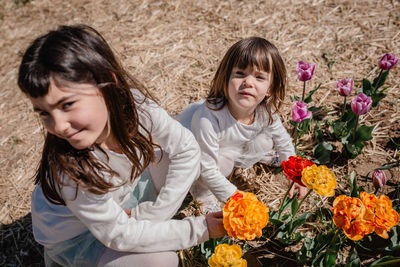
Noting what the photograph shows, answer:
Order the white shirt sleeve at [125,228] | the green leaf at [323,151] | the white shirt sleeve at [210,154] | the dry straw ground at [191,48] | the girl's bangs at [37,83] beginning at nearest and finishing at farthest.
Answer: the girl's bangs at [37,83]
the white shirt sleeve at [125,228]
the white shirt sleeve at [210,154]
the green leaf at [323,151]
the dry straw ground at [191,48]

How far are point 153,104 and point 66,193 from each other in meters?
0.65

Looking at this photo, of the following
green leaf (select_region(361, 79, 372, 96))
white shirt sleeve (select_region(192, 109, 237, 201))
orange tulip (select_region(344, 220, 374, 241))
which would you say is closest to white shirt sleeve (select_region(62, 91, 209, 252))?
white shirt sleeve (select_region(192, 109, 237, 201))

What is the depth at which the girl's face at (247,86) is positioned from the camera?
1.80 m

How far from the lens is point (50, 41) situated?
1.20 m

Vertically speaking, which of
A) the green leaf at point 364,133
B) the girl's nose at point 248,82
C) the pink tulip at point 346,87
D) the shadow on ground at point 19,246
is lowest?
the shadow on ground at point 19,246

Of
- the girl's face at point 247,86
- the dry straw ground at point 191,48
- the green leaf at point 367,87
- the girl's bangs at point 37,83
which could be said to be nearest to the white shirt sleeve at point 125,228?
the girl's bangs at point 37,83

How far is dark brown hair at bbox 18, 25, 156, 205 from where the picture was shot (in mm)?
1165

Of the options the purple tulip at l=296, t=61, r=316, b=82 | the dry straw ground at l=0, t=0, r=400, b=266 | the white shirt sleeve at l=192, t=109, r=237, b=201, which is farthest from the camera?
the dry straw ground at l=0, t=0, r=400, b=266

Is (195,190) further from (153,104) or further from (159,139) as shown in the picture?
(153,104)

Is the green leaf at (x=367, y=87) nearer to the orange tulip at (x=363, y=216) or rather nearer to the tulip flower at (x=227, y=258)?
the orange tulip at (x=363, y=216)

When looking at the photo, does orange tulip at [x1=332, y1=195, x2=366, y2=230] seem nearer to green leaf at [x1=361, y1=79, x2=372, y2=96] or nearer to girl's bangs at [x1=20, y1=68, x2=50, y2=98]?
girl's bangs at [x1=20, y1=68, x2=50, y2=98]

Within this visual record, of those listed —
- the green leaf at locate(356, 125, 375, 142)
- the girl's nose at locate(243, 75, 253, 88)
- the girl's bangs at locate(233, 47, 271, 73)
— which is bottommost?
the green leaf at locate(356, 125, 375, 142)

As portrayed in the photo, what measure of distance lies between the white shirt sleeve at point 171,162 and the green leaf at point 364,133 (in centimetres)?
112

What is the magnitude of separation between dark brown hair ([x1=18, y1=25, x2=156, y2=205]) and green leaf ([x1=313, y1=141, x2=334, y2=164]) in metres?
1.24
